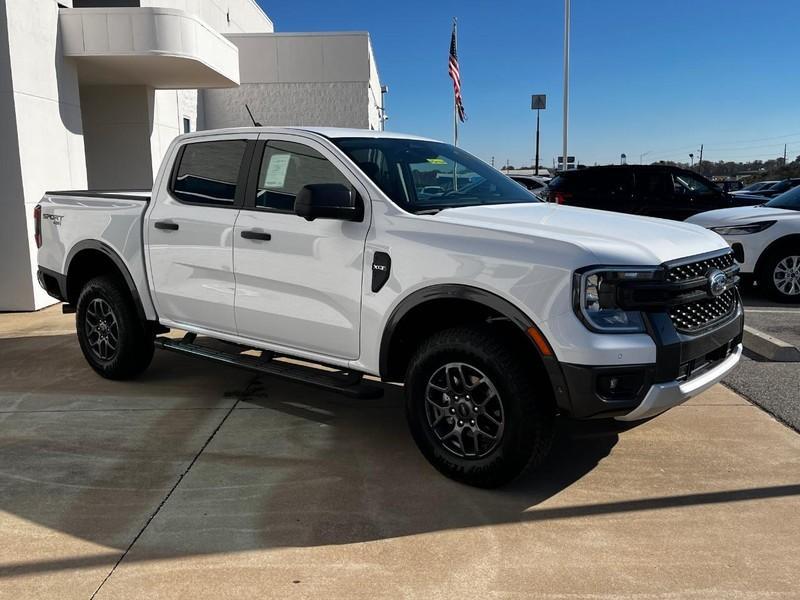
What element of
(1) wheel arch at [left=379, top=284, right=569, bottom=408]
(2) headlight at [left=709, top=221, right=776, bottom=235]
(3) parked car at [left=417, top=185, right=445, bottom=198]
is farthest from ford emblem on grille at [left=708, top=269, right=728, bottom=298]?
(2) headlight at [left=709, top=221, right=776, bottom=235]

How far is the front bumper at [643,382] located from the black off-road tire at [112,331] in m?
3.58

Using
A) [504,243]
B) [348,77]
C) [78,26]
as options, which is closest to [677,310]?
[504,243]

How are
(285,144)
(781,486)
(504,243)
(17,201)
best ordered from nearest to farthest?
(504,243)
(781,486)
(285,144)
(17,201)

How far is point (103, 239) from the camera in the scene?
18.7ft

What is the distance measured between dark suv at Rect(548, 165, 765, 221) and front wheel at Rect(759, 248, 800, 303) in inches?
144

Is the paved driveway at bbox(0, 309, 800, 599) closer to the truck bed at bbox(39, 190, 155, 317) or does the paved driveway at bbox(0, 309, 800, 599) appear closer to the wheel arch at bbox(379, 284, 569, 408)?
the wheel arch at bbox(379, 284, 569, 408)

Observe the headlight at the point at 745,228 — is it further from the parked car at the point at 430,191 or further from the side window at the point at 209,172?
the side window at the point at 209,172

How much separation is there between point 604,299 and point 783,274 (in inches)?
269

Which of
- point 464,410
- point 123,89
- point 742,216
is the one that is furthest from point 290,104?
point 464,410

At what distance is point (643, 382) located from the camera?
3.44 meters

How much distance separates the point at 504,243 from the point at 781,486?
202 centimetres

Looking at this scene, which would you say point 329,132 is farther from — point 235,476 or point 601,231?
point 235,476

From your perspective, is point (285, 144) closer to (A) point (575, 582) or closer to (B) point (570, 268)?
(B) point (570, 268)

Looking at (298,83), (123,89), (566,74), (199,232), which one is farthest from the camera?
(566,74)
